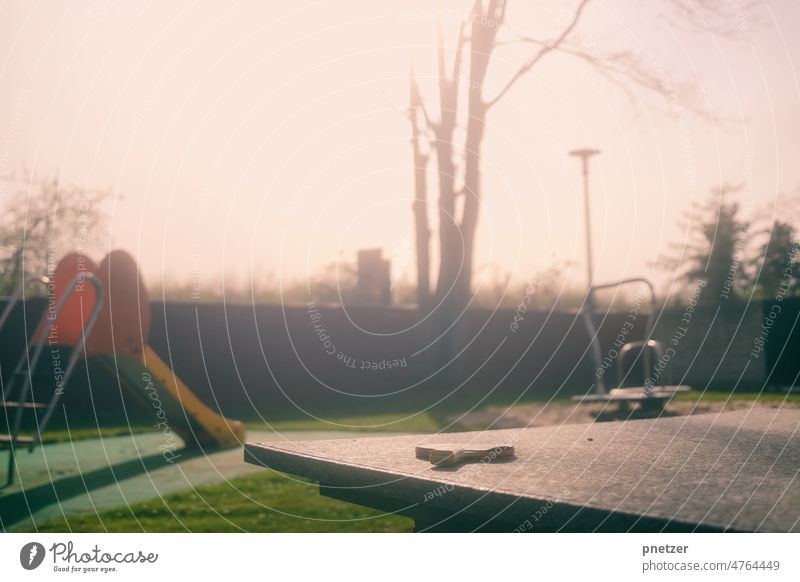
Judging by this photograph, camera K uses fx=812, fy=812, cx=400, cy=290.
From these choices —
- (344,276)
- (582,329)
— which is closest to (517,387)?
(582,329)

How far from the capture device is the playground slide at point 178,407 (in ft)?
20.8

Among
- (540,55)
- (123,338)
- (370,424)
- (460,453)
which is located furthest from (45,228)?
(460,453)

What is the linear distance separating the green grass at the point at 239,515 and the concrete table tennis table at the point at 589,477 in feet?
4.10

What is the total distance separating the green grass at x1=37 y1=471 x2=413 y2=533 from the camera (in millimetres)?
3465

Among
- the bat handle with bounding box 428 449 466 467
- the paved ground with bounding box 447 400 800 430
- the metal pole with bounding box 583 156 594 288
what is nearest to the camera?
the bat handle with bounding box 428 449 466 467

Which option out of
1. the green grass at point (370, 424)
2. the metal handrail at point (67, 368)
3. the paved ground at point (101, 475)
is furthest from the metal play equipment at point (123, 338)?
the green grass at point (370, 424)

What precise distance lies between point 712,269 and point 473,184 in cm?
542

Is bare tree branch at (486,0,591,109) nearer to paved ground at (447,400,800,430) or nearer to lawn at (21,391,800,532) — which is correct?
paved ground at (447,400,800,430)

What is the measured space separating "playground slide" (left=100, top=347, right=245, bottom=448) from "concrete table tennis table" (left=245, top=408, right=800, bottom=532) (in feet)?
14.3

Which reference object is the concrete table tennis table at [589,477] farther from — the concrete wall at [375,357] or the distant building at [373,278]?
the distant building at [373,278]

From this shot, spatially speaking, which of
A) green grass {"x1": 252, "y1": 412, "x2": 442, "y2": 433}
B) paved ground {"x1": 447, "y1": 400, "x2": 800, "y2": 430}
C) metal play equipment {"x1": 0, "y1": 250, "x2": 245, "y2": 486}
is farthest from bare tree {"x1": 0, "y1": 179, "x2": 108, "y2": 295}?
paved ground {"x1": 447, "y1": 400, "x2": 800, "y2": 430}

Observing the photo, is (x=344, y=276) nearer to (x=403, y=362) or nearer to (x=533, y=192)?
(x=403, y=362)

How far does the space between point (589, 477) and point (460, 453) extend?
374 mm

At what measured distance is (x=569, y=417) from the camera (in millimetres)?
7816
